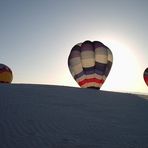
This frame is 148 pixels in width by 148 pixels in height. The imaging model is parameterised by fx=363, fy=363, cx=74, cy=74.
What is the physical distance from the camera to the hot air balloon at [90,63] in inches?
737

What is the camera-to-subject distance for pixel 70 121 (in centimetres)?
866

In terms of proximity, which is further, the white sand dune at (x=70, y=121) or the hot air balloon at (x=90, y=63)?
the hot air balloon at (x=90, y=63)

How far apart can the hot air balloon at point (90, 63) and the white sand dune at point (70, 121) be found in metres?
5.78

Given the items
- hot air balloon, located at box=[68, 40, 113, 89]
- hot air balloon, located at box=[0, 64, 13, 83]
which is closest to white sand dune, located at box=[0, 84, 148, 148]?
hot air balloon, located at box=[68, 40, 113, 89]

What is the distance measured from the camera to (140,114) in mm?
10367

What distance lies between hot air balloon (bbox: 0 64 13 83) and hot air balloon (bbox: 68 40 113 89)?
222 inches

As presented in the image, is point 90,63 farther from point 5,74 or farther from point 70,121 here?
point 70,121

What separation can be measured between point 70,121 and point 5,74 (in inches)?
616

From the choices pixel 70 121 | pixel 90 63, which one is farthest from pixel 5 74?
pixel 70 121

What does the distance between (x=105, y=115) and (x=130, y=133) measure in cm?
181

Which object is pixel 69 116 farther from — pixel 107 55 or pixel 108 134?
pixel 107 55

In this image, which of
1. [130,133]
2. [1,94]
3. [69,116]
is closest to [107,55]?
[1,94]

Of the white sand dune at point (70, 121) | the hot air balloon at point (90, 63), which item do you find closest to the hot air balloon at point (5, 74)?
the hot air balloon at point (90, 63)

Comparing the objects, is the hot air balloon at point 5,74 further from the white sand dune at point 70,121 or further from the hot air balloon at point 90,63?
the white sand dune at point 70,121
